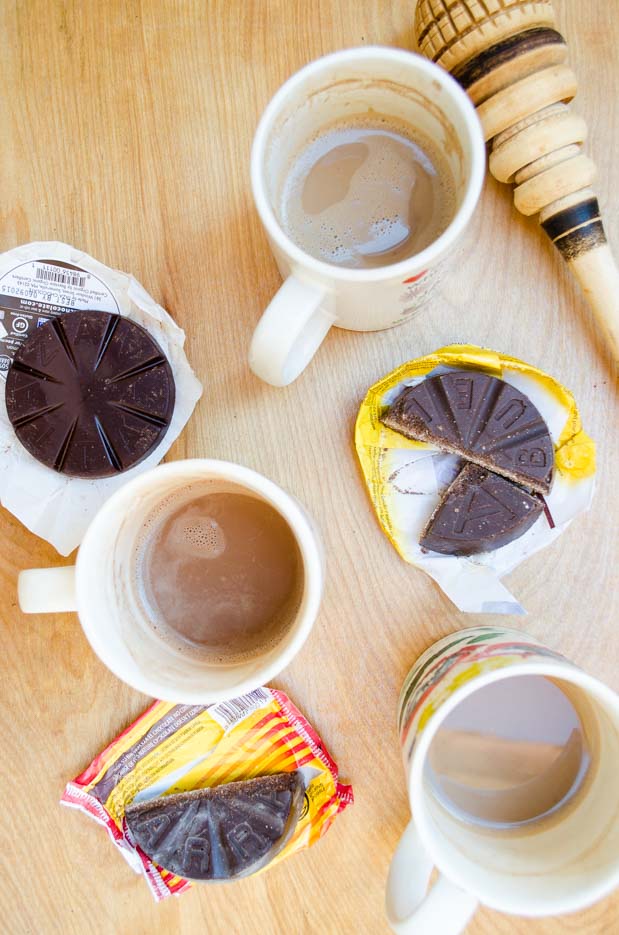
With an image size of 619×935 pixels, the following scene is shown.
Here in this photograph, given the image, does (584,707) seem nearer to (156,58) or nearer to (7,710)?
(7,710)

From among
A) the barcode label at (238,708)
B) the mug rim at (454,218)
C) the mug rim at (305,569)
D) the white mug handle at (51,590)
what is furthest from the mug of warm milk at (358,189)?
the barcode label at (238,708)

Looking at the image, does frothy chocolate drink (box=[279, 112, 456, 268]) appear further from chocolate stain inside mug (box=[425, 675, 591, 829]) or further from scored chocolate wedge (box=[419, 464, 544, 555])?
chocolate stain inside mug (box=[425, 675, 591, 829])

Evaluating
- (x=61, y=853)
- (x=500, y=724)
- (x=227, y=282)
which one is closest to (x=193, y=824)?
(x=61, y=853)

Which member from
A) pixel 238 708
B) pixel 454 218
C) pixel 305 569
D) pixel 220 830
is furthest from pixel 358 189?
pixel 220 830

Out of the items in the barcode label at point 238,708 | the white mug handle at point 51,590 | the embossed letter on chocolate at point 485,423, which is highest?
the embossed letter on chocolate at point 485,423

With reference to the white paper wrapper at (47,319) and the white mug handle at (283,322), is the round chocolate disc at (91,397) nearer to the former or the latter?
the white paper wrapper at (47,319)

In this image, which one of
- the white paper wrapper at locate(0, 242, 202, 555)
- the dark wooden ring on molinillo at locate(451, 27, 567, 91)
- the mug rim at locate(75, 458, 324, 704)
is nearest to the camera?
the mug rim at locate(75, 458, 324, 704)

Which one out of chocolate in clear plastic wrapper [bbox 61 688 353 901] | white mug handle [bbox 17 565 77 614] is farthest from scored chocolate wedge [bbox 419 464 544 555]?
white mug handle [bbox 17 565 77 614]
